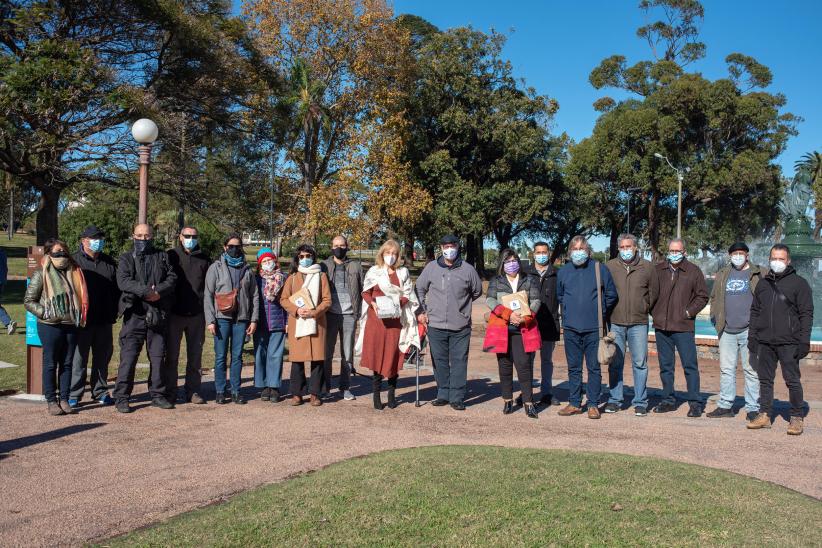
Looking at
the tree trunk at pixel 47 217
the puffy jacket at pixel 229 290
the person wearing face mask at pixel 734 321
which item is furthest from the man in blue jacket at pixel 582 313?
the tree trunk at pixel 47 217

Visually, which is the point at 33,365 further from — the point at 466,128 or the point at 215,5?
the point at 466,128

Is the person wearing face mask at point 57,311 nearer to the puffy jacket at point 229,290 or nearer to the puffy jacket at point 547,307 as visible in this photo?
the puffy jacket at point 229,290

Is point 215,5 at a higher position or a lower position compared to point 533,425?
higher

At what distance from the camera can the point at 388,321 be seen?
26.8 feet

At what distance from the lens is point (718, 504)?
4.61 metres

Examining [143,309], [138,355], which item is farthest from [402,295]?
[138,355]

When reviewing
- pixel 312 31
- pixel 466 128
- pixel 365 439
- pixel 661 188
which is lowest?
pixel 365 439

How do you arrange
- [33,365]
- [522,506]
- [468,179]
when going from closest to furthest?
[522,506] < [33,365] < [468,179]

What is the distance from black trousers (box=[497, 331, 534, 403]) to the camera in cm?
782

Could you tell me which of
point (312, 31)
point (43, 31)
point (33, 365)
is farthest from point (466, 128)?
point (33, 365)

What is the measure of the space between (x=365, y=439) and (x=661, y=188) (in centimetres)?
3820

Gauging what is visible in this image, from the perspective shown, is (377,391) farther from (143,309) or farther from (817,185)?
(817,185)

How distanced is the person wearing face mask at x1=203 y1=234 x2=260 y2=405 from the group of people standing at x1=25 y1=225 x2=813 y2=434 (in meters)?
0.01

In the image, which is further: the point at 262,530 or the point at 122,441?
the point at 122,441
